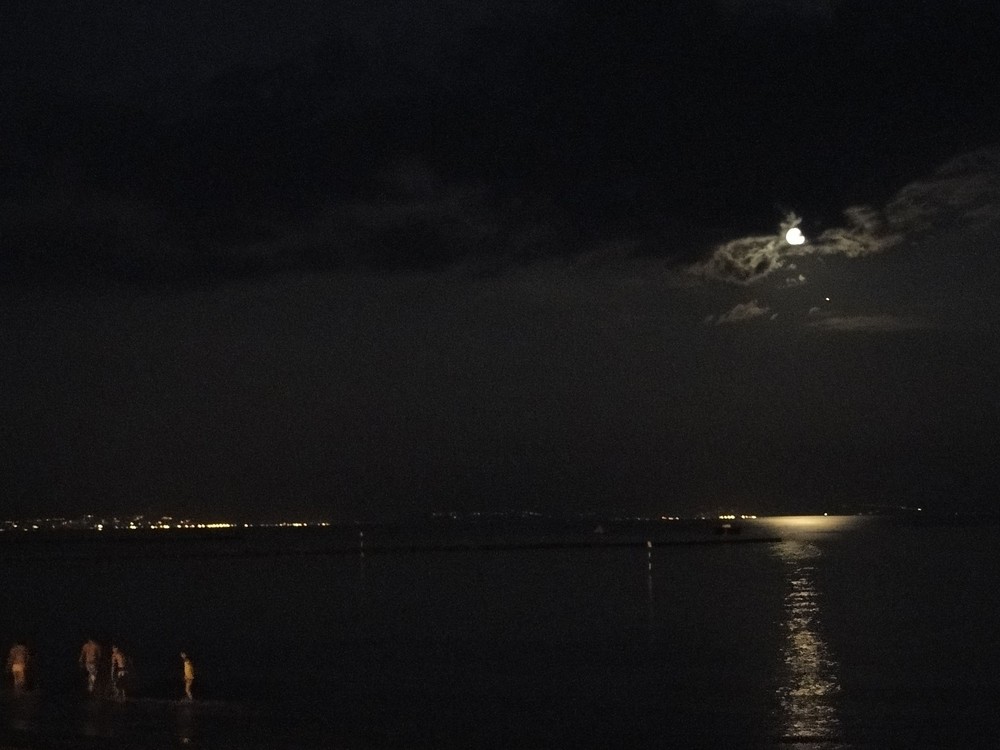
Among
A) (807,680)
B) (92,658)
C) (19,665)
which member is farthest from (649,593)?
(19,665)

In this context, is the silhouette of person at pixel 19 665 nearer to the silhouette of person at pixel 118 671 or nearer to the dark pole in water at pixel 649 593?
the silhouette of person at pixel 118 671

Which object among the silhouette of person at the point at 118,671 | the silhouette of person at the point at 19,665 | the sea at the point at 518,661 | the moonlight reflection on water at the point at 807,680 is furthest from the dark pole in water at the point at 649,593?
the silhouette of person at the point at 19,665

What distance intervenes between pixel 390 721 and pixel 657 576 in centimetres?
8081

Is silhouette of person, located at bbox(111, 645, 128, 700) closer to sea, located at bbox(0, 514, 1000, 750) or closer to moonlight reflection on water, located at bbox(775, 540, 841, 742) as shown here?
sea, located at bbox(0, 514, 1000, 750)

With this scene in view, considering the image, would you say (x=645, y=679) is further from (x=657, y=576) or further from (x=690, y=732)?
(x=657, y=576)

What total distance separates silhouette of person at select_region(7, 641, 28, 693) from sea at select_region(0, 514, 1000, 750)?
13.0 inches

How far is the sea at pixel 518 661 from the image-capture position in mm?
30547

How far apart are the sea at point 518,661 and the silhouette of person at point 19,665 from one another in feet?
1.08

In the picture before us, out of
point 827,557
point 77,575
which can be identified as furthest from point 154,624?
point 827,557

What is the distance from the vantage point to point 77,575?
125 m

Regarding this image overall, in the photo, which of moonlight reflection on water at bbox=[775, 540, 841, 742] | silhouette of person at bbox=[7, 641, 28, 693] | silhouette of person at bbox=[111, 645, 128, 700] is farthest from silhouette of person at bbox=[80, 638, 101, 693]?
moonlight reflection on water at bbox=[775, 540, 841, 742]

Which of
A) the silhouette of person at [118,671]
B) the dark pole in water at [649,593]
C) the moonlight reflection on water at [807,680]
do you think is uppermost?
the silhouette of person at [118,671]

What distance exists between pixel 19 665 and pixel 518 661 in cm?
1848

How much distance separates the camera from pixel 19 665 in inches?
1400
